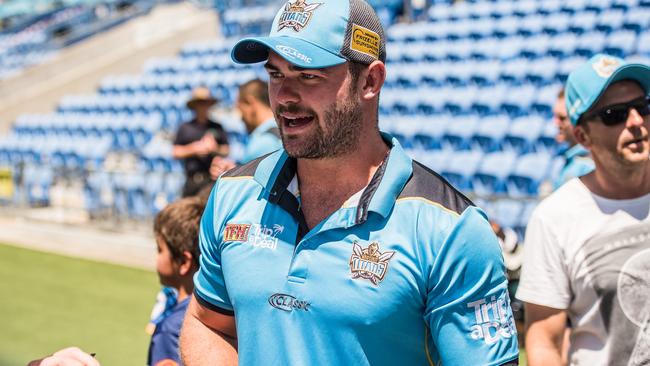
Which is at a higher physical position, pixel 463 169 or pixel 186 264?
pixel 186 264

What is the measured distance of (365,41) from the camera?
5.94 feet

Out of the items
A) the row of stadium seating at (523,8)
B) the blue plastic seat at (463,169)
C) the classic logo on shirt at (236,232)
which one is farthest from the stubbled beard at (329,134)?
the row of stadium seating at (523,8)

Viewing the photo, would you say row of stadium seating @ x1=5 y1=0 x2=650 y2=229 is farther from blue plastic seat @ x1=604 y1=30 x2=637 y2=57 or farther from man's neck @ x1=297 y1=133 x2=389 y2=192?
man's neck @ x1=297 y1=133 x2=389 y2=192

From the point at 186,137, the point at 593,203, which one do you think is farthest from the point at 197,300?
the point at 186,137

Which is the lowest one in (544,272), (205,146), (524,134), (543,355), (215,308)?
(524,134)

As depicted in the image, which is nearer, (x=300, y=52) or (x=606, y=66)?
(x=300, y=52)

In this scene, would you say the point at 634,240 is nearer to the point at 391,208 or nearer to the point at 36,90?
the point at 391,208

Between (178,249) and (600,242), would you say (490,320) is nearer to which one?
(600,242)

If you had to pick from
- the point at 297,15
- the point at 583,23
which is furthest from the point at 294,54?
the point at 583,23

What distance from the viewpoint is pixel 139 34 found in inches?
739

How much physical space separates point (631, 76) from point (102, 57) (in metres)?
16.9

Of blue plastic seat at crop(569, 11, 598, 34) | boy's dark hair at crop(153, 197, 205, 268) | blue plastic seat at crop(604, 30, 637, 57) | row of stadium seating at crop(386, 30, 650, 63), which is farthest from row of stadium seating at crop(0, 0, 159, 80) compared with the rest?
boy's dark hair at crop(153, 197, 205, 268)

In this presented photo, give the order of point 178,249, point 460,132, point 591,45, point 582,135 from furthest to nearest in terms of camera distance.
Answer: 1. point 591,45
2. point 460,132
3. point 178,249
4. point 582,135

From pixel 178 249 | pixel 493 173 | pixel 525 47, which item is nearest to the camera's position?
pixel 178 249
